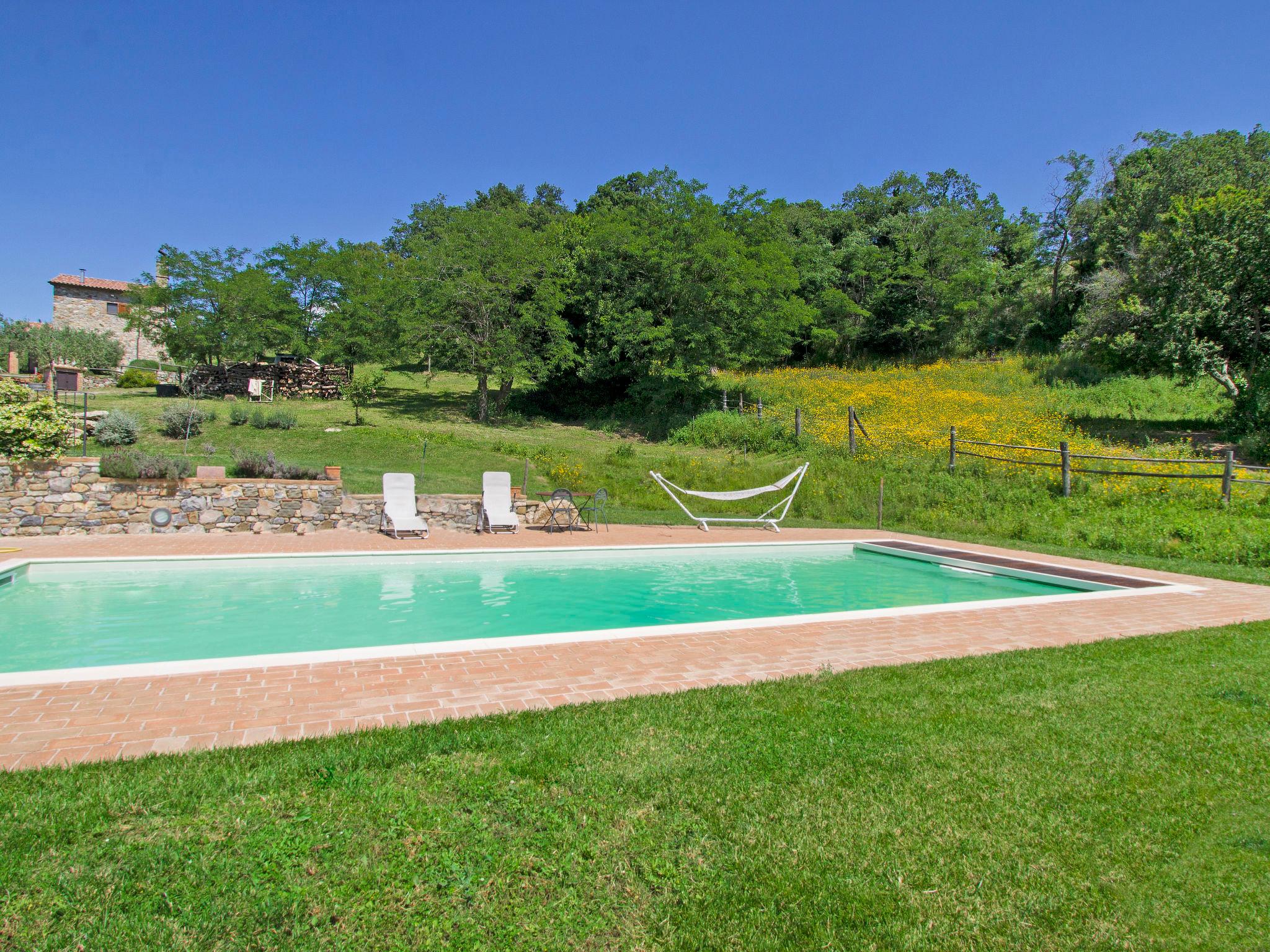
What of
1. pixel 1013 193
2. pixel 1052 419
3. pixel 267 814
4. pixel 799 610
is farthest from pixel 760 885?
pixel 1013 193

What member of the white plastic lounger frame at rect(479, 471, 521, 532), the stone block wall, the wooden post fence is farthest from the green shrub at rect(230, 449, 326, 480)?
the stone block wall

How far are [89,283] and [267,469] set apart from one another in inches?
1573

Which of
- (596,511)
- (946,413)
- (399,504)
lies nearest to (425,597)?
(399,504)

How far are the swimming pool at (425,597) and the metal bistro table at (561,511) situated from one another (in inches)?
84.5

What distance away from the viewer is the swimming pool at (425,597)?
18.1 feet

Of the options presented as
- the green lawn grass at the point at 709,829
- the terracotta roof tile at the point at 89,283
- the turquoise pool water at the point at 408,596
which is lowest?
the turquoise pool water at the point at 408,596

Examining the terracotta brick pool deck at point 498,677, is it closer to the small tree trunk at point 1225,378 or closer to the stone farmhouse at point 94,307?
the small tree trunk at point 1225,378

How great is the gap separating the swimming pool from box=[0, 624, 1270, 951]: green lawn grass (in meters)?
1.97

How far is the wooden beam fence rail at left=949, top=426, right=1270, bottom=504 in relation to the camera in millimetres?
11086

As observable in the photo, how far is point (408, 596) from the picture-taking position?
24.9ft

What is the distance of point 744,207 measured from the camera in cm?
2766

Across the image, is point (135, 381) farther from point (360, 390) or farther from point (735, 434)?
point (735, 434)

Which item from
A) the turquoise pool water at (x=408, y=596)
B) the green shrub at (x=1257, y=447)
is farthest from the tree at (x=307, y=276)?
the green shrub at (x=1257, y=447)

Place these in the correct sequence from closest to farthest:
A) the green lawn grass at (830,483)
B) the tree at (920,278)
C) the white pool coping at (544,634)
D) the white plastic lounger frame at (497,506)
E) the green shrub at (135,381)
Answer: the white pool coping at (544,634) → the green lawn grass at (830,483) → the white plastic lounger frame at (497,506) → the green shrub at (135,381) → the tree at (920,278)
